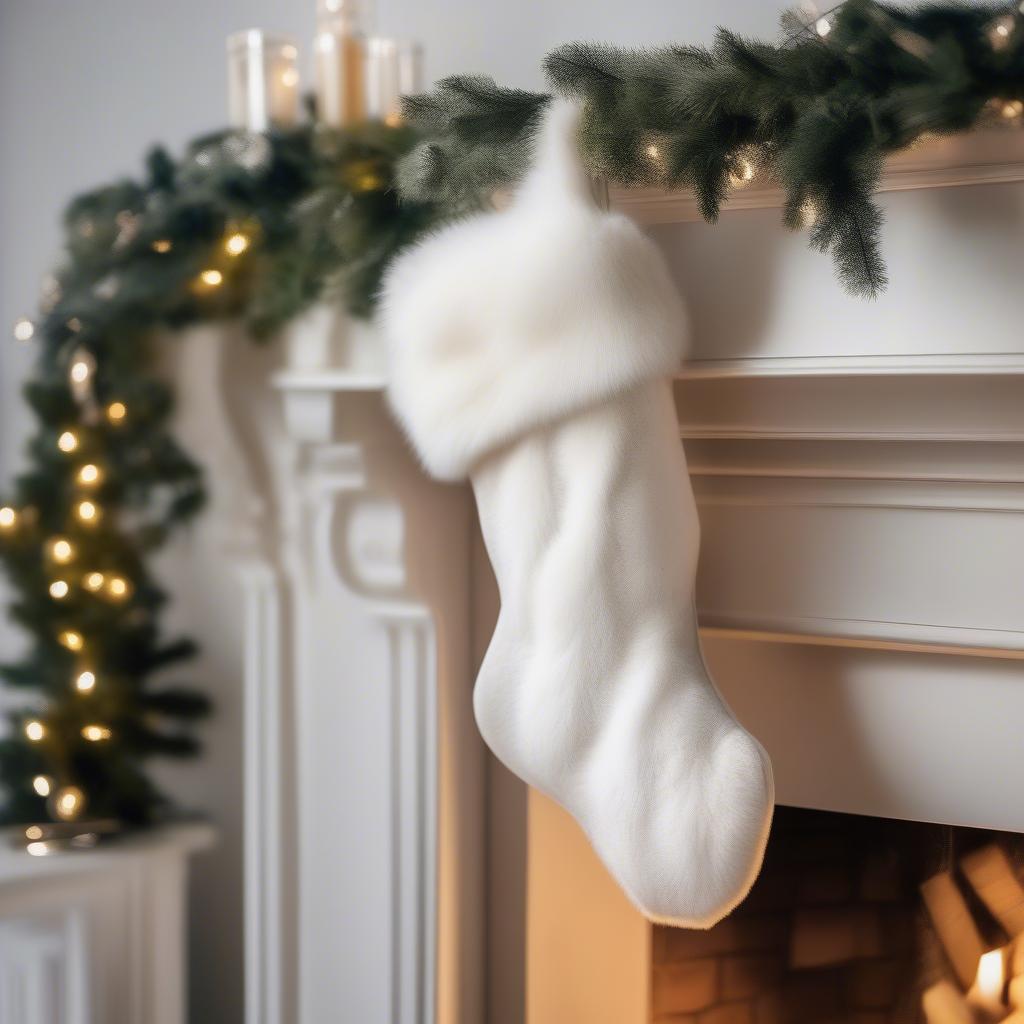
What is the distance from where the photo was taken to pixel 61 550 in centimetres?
154

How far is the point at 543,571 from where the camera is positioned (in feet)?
3.28

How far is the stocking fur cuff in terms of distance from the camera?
36.7 inches

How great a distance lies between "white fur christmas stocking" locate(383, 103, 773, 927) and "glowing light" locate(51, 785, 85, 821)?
0.86 m

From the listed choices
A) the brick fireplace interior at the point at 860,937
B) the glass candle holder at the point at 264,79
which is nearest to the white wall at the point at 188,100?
the glass candle holder at the point at 264,79

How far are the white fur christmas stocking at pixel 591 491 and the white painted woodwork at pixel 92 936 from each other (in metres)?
0.84

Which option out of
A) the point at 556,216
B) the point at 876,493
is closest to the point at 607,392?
the point at 556,216

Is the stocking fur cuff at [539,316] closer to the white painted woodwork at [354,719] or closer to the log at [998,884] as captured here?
the white painted woodwork at [354,719]

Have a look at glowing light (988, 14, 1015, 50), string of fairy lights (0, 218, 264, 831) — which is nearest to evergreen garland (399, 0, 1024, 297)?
glowing light (988, 14, 1015, 50)

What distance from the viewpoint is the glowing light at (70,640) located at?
1539 mm

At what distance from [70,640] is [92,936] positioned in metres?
0.41

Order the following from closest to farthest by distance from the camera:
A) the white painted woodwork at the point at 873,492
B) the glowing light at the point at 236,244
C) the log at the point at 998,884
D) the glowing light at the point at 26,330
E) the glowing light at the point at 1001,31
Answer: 1. the glowing light at the point at 1001,31
2. the white painted woodwork at the point at 873,492
3. the log at the point at 998,884
4. the glowing light at the point at 236,244
5. the glowing light at the point at 26,330

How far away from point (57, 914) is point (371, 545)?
0.74 m

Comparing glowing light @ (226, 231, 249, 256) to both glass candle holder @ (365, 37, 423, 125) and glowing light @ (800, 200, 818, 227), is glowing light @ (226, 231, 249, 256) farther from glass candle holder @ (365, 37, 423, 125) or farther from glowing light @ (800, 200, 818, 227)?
glowing light @ (800, 200, 818, 227)

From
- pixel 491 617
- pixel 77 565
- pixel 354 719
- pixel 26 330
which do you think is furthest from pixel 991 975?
pixel 26 330
